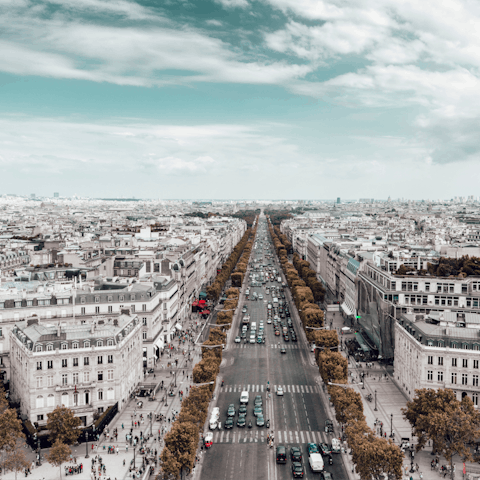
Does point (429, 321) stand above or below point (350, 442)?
above

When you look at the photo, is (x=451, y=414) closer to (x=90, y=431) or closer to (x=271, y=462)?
(x=271, y=462)

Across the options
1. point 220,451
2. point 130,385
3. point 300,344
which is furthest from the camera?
point 300,344

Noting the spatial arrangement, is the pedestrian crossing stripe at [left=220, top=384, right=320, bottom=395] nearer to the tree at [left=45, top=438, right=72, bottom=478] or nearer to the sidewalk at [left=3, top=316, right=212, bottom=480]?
the sidewalk at [left=3, top=316, right=212, bottom=480]

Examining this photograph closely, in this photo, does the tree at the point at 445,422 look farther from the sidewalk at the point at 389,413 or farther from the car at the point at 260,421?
the car at the point at 260,421

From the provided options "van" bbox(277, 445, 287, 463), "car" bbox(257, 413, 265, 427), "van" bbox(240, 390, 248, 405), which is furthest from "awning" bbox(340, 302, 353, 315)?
"van" bbox(277, 445, 287, 463)

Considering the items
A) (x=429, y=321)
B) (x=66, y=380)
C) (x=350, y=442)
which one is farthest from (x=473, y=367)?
(x=66, y=380)

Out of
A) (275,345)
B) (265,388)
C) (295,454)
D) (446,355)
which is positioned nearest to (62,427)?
(295,454)

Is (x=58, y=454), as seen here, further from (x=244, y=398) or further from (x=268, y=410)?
(x=268, y=410)
